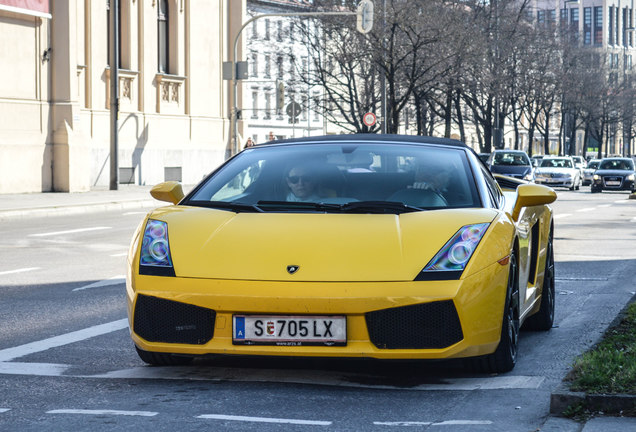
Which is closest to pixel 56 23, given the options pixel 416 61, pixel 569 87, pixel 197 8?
pixel 197 8

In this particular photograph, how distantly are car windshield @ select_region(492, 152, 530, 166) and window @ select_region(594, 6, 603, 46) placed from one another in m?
117

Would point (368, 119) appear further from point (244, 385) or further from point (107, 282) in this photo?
point (244, 385)

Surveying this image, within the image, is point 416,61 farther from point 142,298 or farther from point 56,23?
point 142,298

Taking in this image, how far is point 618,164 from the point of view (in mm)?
49625

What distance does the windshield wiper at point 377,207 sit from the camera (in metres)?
6.39

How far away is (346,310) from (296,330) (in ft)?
0.82

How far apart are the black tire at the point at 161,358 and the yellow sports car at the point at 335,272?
0.04 ft

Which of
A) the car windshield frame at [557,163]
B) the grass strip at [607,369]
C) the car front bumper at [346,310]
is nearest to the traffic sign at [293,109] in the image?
the car windshield frame at [557,163]

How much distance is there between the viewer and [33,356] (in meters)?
6.89

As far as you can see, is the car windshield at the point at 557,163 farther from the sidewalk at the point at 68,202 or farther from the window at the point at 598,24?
the window at the point at 598,24

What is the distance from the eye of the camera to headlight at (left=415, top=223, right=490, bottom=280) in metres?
5.75

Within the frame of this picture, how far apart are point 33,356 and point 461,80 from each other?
47.4 metres

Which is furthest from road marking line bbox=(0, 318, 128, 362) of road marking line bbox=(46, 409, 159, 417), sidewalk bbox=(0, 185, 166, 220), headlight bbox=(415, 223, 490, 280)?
sidewalk bbox=(0, 185, 166, 220)

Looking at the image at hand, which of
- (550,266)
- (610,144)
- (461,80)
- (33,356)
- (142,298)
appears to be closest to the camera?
(142,298)
